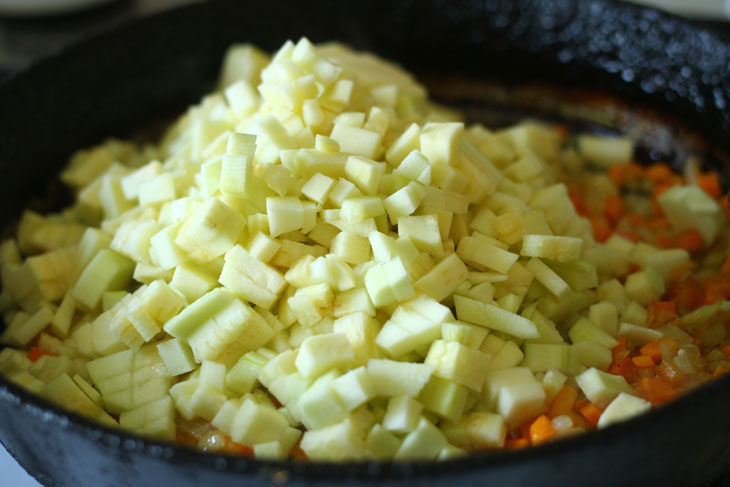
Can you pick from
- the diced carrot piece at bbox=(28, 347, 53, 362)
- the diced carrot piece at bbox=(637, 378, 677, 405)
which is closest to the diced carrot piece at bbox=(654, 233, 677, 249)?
the diced carrot piece at bbox=(637, 378, 677, 405)

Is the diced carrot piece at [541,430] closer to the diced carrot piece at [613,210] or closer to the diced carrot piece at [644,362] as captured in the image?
the diced carrot piece at [644,362]

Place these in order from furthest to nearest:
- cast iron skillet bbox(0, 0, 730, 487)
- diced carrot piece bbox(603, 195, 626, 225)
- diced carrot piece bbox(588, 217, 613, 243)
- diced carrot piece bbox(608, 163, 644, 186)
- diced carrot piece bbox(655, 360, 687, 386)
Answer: diced carrot piece bbox(608, 163, 644, 186) → diced carrot piece bbox(603, 195, 626, 225) → diced carrot piece bbox(588, 217, 613, 243) → diced carrot piece bbox(655, 360, 687, 386) → cast iron skillet bbox(0, 0, 730, 487)

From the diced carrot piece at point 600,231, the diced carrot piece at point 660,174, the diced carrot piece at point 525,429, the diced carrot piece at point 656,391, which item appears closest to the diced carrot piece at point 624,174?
the diced carrot piece at point 660,174

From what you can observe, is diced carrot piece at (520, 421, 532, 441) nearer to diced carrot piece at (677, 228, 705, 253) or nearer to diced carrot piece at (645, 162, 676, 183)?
diced carrot piece at (677, 228, 705, 253)

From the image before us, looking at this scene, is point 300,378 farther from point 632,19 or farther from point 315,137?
point 632,19

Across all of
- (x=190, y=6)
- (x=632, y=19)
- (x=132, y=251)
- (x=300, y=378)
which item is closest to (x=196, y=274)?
(x=132, y=251)

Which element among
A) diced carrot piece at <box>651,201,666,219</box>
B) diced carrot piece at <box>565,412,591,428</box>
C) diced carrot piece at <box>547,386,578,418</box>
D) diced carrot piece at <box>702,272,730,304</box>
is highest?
diced carrot piece at <box>651,201,666,219</box>

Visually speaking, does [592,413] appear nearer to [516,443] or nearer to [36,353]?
[516,443]
